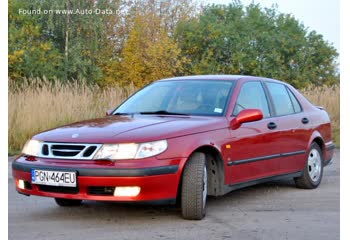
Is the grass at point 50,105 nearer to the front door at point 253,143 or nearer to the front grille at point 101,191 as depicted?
the front door at point 253,143

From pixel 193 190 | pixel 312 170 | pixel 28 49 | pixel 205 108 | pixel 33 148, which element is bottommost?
pixel 312 170

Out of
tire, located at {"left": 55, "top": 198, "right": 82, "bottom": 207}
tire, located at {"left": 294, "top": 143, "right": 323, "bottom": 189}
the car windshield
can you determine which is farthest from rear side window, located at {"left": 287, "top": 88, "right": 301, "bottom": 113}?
tire, located at {"left": 55, "top": 198, "right": 82, "bottom": 207}

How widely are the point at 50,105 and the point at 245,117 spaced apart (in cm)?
859

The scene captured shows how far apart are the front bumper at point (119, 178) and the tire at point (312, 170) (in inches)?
102

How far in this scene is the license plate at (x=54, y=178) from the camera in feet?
17.8

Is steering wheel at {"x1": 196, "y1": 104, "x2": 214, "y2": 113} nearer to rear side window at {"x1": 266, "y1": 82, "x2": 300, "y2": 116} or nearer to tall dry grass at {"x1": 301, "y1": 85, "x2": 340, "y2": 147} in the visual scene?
rear side window at {"x1": 266, "y1": 82, "x2": 300, "y2": 116}

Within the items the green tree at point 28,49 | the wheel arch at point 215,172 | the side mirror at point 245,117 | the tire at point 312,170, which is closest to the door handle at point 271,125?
the side mirror at point 245,117

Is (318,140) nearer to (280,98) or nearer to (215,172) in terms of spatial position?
(280,98)

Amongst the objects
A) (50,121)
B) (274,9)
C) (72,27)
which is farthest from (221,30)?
(50,121)

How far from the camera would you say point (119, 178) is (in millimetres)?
5328

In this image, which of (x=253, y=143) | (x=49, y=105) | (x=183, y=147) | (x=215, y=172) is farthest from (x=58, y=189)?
(x=49, y=105)

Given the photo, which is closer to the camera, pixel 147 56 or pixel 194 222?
pixel 194 222
